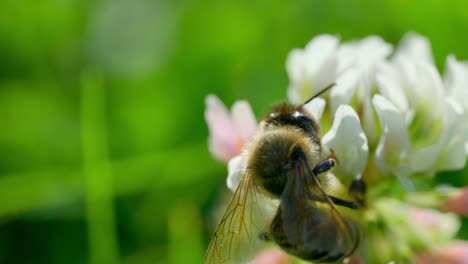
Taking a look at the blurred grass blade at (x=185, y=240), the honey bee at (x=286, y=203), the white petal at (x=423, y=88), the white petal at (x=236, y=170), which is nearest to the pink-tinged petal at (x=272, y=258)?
the honey bee at (x=286, y=203)

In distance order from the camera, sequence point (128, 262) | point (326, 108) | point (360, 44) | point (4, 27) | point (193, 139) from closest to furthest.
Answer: point (326, 108), point (360, 44), point (128, 262), point (193, 139), point (4, 27)

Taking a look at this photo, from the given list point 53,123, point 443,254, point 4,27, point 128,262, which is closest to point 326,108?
point 443,254

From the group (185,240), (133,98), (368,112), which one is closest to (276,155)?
(368,112)

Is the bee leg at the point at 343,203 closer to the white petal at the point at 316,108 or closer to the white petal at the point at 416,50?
the white petal at the point at 316,108

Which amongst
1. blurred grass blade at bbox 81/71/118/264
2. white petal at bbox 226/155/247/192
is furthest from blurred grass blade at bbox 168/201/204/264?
white petal at bbox 226/155/247/192

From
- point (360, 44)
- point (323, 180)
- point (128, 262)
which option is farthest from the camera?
point (128, 262)

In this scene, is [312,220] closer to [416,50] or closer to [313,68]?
[313,68]

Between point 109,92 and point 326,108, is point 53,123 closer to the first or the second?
point 109,92
